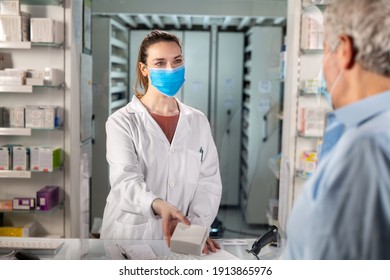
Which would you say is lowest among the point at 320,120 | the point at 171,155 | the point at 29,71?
the point at 171,155

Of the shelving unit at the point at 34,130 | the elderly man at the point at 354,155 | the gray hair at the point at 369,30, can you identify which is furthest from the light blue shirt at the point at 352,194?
the shelving unit at the point at 34,130

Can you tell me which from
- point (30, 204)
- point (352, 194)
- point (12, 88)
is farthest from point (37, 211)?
point (352, 194)

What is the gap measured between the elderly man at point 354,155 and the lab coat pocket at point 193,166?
59cm

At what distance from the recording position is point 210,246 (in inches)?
90.2

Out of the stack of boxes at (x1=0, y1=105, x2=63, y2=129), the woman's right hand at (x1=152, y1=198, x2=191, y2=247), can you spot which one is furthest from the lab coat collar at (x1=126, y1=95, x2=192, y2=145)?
the stack of boxes at (x1=0, y1=105, x2=63, y2=129)

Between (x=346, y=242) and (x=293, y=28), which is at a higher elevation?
(x=293, y=28)

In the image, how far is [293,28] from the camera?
233cm

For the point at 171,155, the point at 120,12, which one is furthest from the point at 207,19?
the point at 171,155

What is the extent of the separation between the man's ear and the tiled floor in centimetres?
93

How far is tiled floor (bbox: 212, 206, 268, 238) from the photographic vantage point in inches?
93.4

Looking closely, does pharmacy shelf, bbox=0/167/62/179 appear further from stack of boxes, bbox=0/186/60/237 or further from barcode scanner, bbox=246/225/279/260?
barcode scanner, bbox=246/225/279/260

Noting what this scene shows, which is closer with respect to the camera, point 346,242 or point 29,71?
point 346,242
